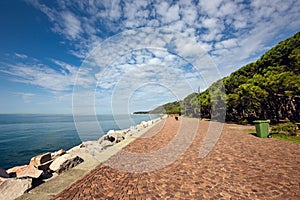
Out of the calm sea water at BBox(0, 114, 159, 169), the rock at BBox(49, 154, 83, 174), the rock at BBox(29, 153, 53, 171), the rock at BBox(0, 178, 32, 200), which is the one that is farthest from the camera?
the calm sea water at BBox(0, 114, 159, 169)

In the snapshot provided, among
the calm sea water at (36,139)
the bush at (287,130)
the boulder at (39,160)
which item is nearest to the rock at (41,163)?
the boulder at (39,160)

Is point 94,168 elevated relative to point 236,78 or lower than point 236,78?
lower

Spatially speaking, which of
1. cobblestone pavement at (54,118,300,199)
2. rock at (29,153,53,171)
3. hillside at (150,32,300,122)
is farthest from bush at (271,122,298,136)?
rock at (29,153,53,171)

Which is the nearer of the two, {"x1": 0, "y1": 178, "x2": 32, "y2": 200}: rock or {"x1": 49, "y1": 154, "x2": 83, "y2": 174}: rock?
{"x1": 0, "y1": 178, "x2": 32, "y2": 200}: rock

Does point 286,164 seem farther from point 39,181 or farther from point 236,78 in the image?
point 236,78

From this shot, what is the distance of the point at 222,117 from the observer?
2861 centimetres

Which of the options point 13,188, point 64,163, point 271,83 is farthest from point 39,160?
point 271,83

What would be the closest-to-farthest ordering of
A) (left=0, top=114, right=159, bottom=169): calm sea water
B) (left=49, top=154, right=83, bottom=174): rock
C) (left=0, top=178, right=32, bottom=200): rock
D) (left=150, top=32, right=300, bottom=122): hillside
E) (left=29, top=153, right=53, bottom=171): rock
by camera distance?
(left=0, top=178, right=32, bottom=200): rock < (left=49, top=154, right=83, bottom=174): rock < (left=29, top=153, right=53, bottom=171): rock < (left=0, top=114, right=159, bottom=169): calm sea water < (left=150, top=32, right=300, bottom=122): hillside

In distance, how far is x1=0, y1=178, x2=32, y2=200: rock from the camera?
3471mm

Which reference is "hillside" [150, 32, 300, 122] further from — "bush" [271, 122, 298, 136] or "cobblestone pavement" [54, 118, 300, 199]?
"cobblestone pavement" [54, 118, 300, 199]

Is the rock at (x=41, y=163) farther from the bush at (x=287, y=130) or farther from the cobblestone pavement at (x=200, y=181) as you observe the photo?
the bush at (x=287, y=130)

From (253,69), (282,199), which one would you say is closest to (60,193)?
(282,199)

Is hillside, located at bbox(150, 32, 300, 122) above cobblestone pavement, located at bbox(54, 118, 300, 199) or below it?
above

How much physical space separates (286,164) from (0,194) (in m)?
7.23
